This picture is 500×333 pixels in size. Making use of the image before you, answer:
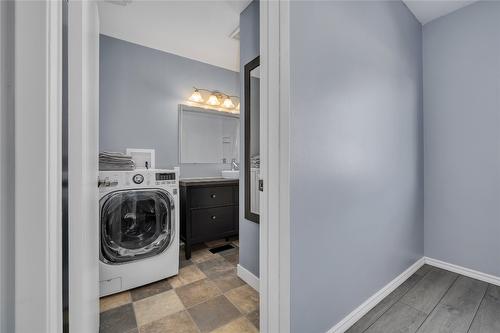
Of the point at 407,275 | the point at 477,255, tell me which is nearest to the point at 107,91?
the point at 407,275

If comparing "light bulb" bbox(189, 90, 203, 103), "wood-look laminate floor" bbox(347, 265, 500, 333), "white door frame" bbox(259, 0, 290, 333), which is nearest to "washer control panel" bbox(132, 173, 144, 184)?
"white door frame" bbox(259, 0, 290, 333)

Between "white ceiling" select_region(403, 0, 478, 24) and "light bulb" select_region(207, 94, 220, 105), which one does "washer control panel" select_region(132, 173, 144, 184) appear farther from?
"white ceiling" select_region(403, 0, 478, 24)

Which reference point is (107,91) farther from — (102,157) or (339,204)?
(339,204)

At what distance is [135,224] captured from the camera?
1.83m

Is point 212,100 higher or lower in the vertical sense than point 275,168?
higher

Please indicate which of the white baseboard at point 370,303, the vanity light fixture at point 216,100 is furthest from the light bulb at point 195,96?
the white baseboard at point 370,303

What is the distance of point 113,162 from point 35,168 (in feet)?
4.37

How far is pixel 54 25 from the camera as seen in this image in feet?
1.98

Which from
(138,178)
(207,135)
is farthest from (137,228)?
(207,135)

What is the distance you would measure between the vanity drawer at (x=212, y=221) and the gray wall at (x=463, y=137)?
84.6 inches

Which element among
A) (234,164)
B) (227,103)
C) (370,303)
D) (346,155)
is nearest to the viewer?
(346,155)

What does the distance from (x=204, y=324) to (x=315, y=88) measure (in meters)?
1.62

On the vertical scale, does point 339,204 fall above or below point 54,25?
below

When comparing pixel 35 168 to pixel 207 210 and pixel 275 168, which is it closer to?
pixel 275 168
